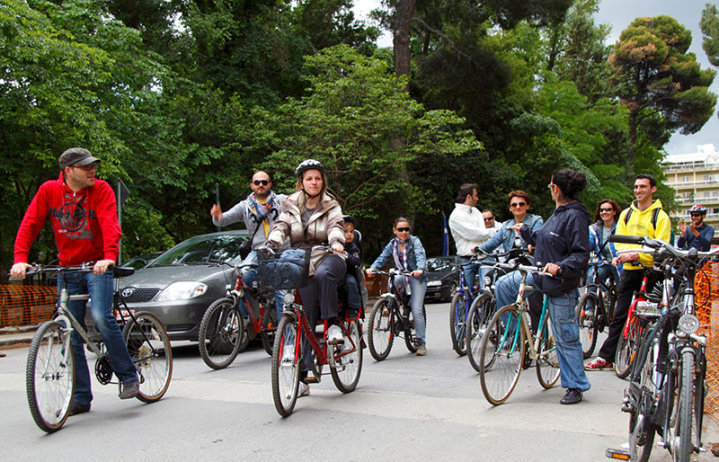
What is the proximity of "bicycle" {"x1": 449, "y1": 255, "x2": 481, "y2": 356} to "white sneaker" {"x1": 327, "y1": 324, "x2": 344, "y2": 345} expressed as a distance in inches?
119

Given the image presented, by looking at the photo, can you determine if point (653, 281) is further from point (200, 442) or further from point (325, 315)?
point (200, 442)

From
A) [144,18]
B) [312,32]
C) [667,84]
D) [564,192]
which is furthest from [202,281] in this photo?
[667,84]

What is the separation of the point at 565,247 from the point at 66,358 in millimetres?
4157

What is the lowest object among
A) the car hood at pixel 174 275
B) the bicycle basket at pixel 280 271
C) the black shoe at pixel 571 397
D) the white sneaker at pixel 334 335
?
the black shoe at pixel 571 397

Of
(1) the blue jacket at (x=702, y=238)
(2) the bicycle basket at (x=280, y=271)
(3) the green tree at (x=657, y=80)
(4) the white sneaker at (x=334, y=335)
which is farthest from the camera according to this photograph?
(3) the green tree at (x=657, y=80)

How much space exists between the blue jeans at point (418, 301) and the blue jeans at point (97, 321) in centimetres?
410

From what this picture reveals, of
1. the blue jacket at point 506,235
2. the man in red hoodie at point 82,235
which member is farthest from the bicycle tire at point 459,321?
the man in red hoodie at point 82,235

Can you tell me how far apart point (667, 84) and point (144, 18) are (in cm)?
4484

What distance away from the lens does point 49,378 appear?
5.03 metres

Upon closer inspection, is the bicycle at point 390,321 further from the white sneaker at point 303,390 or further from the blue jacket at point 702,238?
the blue jacket at point 702,238

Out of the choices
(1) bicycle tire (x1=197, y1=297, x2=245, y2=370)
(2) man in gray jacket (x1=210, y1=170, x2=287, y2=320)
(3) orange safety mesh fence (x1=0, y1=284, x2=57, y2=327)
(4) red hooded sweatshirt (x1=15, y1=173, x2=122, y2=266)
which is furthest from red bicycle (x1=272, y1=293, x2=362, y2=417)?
(3) orange safety mesh fence (x1=0, y1=284, x2=57, y2=327)

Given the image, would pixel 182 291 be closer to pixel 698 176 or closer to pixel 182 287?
pixel 182 287

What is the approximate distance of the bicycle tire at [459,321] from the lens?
8656 millimetres

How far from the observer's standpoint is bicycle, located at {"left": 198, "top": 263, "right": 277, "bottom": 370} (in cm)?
787
